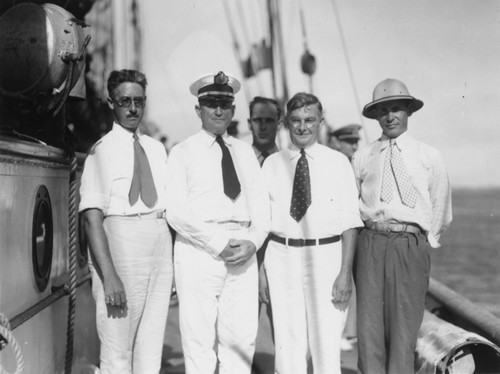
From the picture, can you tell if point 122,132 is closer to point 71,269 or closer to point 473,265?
point 71,269

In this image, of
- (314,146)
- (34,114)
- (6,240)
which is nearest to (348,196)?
(314,146)

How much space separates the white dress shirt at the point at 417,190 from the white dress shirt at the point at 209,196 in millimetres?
680

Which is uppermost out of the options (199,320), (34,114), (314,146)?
(34,114)

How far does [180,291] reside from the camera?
3199 mm

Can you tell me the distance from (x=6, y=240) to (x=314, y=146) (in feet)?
5.98

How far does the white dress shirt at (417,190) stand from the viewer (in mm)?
3412

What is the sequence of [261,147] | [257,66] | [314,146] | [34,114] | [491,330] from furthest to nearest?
[257,66] → [491,330] → [261,147] → [34,114] → [314,146]

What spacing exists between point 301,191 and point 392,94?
2.81 ft

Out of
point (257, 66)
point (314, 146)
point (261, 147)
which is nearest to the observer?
point (314, 146)

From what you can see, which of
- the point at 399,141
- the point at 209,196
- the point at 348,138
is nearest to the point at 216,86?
the point at 209,196

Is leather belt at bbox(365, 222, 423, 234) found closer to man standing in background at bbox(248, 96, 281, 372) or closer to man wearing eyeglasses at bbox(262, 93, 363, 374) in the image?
man wearing eyeglasses at bbox(262, 93, 363, 374)

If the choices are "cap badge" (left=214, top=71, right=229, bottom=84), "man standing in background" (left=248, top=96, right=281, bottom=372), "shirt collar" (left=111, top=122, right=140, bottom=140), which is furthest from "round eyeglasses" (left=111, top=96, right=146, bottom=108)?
"man standing in background" (left=248, top=96, right=281, bottom=372)

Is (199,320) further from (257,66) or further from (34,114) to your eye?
(257,66)

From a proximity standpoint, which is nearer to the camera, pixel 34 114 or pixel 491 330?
pixel 34 114
